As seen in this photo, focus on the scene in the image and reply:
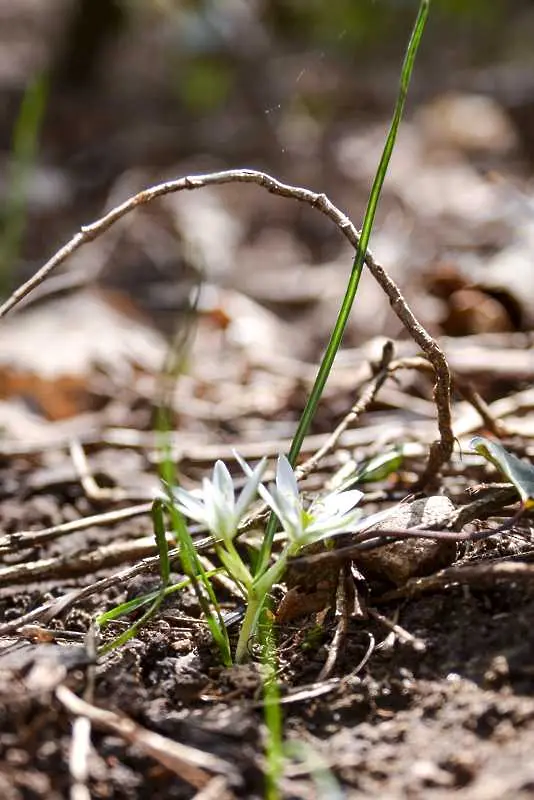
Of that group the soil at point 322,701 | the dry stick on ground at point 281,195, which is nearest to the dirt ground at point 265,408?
the soil at point 322,701

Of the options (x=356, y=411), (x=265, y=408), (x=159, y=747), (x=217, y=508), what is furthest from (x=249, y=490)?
(x=265, y=408)

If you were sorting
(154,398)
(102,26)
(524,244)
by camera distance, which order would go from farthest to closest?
(102,26), (524,244), (154,398)

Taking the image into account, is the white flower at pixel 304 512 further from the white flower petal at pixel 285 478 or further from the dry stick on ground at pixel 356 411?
the dry stick on ground at pixel 356 411

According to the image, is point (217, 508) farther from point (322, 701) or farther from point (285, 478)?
point (322, 701)

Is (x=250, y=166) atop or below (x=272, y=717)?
atop

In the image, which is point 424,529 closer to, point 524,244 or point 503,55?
point 524,244

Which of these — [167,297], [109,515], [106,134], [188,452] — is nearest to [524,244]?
[167,297]
